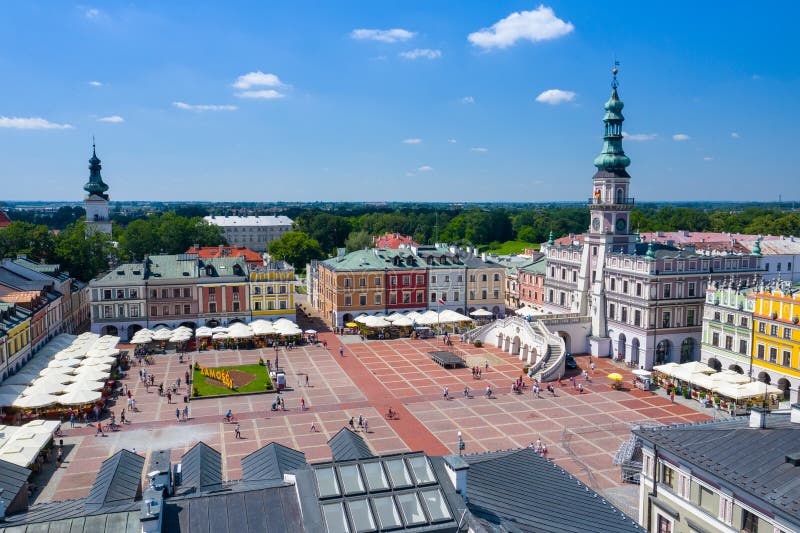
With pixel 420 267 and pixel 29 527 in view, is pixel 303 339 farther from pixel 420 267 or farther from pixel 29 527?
pixel 29 527

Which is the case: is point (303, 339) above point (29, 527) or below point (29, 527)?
below

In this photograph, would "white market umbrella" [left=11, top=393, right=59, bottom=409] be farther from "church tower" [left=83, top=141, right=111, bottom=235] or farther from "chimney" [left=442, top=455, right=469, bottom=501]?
"church tower" [left=83, top=141, right=111, bottom=235]

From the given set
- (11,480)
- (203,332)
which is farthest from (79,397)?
(11,480)

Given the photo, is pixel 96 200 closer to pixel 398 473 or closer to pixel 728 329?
pixel 728 329

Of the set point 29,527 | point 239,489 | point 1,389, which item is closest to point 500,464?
point 239,489

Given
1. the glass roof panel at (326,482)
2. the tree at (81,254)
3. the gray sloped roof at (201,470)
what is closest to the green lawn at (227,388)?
the gray sloped roof at (201,470)

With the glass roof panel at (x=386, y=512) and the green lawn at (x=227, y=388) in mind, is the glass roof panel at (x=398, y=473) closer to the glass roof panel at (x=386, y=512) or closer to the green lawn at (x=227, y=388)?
the glass roof panel at (x=386, y=512)
